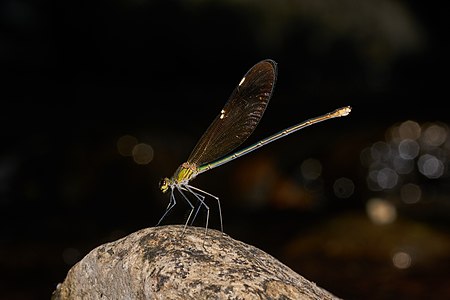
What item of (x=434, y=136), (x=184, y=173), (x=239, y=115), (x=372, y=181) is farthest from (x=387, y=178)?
(x=184, y=173)

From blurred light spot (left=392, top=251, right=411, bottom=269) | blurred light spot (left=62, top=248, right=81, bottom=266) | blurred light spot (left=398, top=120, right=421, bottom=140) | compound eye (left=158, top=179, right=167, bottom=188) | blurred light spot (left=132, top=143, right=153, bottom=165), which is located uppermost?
blurred light spot (left=398, top=120, right=421, bottom=140)

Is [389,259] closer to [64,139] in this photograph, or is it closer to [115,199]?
[115,199]

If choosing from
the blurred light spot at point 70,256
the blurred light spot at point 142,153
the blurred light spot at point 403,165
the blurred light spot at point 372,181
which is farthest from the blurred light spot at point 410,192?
the blurred light spot at point 70,256

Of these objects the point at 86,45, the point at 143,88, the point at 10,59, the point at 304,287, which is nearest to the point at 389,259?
the point at 304,287

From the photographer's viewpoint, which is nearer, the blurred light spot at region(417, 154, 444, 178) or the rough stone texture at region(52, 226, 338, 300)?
the rough stone texture at region(52, 226, 338, 300)

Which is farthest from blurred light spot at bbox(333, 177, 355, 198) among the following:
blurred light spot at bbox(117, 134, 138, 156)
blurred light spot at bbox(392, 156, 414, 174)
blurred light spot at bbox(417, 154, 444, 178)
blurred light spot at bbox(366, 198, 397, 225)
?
blurred light spot at bbox(117, 134, 138, 156)

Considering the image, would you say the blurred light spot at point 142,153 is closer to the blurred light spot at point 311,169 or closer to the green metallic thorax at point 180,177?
the blurred light spot at point 311,169

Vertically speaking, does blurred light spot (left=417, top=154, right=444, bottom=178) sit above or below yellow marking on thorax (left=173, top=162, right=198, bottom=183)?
above

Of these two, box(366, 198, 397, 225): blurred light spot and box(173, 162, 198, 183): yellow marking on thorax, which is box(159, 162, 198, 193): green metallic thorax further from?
box(366, 198, 397, 225): blurred light spot

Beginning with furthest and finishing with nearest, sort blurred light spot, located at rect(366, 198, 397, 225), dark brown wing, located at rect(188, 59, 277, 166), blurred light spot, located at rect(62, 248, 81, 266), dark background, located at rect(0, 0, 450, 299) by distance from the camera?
blurred light spot, located at rect(366, 198, 397, 225) → blurred light spot, located at rect(62, 248, 81, 266) → dark background, located at rect(0, 0, 450, 299) → dark brown wing, located at rect(188, 59, 277, 166)
